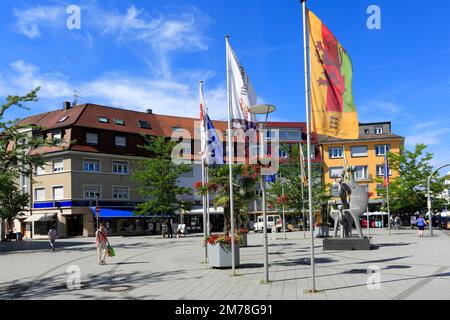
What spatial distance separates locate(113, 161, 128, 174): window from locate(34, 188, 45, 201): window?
765 centimetres

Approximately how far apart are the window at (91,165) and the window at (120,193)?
3.14 metres

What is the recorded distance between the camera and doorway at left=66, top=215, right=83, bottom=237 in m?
50.0

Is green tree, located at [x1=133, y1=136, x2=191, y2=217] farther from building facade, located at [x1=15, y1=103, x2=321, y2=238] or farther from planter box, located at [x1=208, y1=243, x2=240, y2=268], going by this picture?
planter box, located at [x1=208, y1=243, x2=240, y2=268]

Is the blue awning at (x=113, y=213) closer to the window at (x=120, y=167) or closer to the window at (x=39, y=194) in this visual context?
the window at (x=120, y=167)

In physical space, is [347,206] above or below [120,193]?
below

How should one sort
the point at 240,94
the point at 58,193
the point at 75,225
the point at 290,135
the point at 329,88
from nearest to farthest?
the point at 329,88 < the point at 240,94 < the point at 75,225 < the point at 58,193 < the point at 290,135

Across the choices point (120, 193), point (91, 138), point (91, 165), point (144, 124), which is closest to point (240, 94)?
point (91, 165)

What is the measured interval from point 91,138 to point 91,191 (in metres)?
5.52

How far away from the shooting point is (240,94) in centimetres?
1371

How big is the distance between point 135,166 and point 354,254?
129ft

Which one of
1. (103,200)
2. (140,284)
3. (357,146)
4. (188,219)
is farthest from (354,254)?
(357,146)

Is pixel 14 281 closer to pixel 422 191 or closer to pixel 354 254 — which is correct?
pixel 354 254

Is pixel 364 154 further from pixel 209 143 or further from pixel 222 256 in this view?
pixel 222 256

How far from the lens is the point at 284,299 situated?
9984 mm
